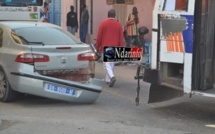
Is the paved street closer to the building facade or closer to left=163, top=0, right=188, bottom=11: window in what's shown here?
left=163, top=0, right=188, bottom=11: window

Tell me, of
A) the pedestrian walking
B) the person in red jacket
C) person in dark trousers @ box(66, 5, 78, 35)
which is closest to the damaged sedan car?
the person in red jacket

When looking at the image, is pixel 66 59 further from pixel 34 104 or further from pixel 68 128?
pixel 68 128

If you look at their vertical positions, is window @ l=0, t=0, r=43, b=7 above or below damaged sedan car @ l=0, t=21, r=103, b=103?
above

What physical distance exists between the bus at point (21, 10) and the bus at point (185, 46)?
975 centimetres

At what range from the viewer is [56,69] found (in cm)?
945

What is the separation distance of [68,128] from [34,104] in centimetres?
210

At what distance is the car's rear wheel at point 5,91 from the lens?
9.59 metres

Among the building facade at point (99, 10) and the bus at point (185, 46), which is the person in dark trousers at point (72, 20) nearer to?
the building facade at point (99, 10)

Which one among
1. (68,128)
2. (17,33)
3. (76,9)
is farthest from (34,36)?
(76,9)

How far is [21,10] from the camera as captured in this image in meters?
17.9

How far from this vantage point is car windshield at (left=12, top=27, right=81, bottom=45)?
9.60 m

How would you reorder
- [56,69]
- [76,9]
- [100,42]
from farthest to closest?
[76,9]
[100,42]
[56,69]

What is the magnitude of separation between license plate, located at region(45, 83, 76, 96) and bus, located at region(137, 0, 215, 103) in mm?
1506

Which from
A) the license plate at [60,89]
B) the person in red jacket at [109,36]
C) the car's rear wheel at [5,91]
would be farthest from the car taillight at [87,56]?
the person in red jacket at [109,36]
